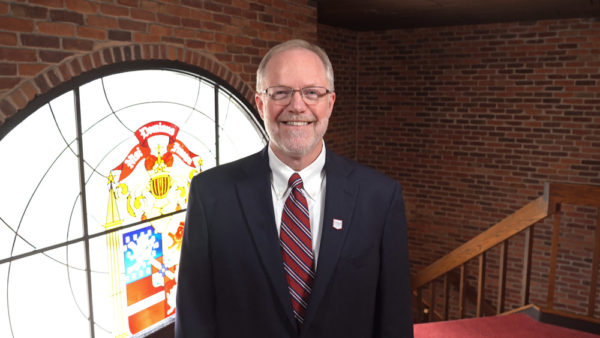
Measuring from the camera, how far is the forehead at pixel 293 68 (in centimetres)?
128

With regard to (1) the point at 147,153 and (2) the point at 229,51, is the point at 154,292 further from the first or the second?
(2) the point at 229,51

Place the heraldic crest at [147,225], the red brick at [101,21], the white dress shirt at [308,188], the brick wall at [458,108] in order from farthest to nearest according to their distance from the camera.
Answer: the brick wall at [458,108]
the heraldic crest at [147,225]
the red brick at [101,21]
the white dress shirt at [308,188]

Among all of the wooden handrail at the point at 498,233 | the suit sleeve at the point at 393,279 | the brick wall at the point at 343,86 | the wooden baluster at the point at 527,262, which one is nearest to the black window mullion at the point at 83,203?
the suit sleeve at the point at 393,279

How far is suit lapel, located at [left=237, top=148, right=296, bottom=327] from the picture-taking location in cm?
126

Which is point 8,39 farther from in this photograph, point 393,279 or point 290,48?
point 393,279

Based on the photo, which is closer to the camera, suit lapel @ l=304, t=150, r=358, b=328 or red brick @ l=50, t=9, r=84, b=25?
suit lapel @ l=304, t=150, r=358, b=328

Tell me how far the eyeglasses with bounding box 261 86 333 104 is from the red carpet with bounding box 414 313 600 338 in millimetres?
1941

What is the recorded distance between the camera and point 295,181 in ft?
4.43

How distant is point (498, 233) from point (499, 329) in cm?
62

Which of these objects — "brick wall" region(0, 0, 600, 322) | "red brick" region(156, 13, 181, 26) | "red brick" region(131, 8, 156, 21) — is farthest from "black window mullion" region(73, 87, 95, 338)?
"brick wall" region(0, 0, 600, 322)

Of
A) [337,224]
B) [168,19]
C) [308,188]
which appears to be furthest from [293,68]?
[168,19]

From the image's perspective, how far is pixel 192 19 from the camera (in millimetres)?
3082

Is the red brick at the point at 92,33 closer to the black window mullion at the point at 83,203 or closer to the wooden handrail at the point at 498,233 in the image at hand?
the black window mullion at the point at 83,203

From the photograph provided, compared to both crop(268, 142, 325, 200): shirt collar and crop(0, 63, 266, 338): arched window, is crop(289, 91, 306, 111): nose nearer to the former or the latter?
crop(268, 142, 325, 200): shirt collar
